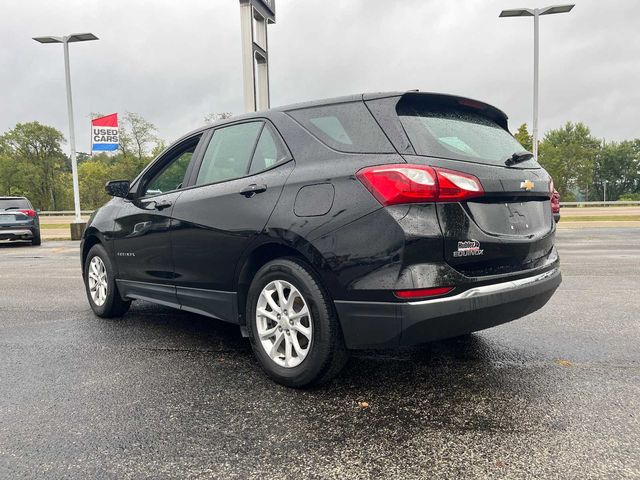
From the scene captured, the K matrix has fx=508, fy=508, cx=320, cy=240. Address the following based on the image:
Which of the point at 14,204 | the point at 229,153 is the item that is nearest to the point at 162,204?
the point at 229,153

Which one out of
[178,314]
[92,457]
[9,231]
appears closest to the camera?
[92,457]

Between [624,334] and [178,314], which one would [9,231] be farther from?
[624,334]

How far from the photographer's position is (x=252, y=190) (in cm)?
318

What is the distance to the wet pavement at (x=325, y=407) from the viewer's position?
7.07 ft

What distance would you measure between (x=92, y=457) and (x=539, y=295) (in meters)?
2.50

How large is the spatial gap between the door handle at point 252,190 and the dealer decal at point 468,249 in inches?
47.8

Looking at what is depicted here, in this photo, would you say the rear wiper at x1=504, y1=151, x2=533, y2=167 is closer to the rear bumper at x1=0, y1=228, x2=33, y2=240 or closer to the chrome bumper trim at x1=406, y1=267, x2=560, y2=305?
the chrome bumper trim at x1=406, y1=267, x2=560, y2=305

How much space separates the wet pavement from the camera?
215 cm

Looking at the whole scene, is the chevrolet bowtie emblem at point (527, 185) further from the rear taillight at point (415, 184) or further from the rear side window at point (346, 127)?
the rear side window at point (346, 127)

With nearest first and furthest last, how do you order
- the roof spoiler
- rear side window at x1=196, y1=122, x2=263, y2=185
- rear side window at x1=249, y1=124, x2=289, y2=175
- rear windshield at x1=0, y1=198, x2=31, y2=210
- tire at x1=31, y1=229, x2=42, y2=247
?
the roof spoiler, rear side window at x1=249, y1=124, x2=289, y2=175, rear side window at x1=196, y1=122, x2=263, y2=185, rear windshield at x1=0, y1=198, x2=31, y2=210, tire at x1=31, y1=229, x2=42, y2=247

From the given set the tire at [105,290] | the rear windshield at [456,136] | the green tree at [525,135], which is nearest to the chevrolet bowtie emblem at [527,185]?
the rear windshield at [456,136]

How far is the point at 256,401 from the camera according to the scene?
2.82 meters

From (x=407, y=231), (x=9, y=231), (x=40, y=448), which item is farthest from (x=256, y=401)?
(x=9, y=231)

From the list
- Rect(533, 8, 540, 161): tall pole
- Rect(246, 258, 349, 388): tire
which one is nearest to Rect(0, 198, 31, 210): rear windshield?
Rect(246, 258, 349, 388): tire
